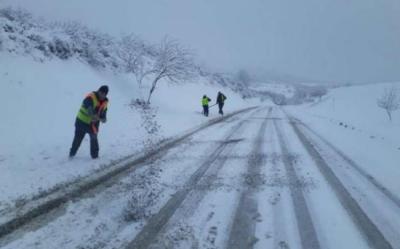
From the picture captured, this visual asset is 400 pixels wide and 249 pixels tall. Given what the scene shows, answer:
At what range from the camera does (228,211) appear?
5227 mm

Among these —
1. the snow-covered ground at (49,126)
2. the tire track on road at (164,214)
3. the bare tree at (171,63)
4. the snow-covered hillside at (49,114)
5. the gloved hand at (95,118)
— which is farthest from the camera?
the bare tree at (171,63)

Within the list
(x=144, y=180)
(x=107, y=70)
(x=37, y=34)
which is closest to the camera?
(x=144, y=180)

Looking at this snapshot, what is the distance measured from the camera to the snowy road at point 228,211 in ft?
13.9

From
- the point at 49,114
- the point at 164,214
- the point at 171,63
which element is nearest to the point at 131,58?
the point at 171,63

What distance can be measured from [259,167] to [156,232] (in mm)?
4281

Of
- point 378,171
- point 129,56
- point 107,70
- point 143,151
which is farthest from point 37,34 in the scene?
point 378,171

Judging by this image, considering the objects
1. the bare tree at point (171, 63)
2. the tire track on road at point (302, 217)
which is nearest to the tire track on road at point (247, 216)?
the tire track on road at point (302, 217)

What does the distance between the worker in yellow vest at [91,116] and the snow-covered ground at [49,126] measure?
393 mm

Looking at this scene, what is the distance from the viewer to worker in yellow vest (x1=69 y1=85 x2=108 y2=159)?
834 centimetres

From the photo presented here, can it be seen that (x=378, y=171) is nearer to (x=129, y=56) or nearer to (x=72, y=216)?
(x=72, y=216)

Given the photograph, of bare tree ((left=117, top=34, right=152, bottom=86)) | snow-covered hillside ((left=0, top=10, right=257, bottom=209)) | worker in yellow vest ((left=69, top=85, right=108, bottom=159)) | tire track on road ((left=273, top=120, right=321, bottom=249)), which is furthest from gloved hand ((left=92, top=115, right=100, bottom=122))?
bare tree ((left=117, top=34, right=152, bottom=86))

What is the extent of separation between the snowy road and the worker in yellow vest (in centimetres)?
158

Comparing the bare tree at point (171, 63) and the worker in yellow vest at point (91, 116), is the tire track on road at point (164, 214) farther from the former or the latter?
the bare tree at point (171, 63)

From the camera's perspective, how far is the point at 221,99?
26500 mm
